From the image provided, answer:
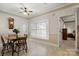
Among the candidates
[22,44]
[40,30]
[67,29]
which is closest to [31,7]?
[40,30]

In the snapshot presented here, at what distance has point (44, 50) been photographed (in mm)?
2408

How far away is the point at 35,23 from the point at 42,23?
19 cm

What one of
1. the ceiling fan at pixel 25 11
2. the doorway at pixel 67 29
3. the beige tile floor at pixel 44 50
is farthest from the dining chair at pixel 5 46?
the doorway at pixel 67 29

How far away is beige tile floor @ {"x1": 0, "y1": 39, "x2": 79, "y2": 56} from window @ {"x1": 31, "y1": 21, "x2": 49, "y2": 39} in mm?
210

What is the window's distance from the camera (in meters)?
2.45

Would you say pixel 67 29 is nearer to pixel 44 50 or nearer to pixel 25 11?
pixel 44 50

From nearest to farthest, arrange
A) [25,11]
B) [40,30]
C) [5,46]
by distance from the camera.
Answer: [5,46], [25,11], [40,30]

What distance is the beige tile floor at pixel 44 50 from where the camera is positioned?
2262mm

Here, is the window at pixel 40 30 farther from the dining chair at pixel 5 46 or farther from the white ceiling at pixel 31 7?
the dining chair at pixel 5 46

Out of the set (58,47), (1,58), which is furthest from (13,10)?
(58,47)

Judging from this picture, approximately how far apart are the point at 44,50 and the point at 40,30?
1.81ft

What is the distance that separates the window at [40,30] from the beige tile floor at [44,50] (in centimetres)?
21

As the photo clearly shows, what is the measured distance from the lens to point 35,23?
2.46m

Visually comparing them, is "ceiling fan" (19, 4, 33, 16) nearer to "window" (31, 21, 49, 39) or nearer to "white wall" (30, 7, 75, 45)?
"window" (31, 21, 49, 39)
